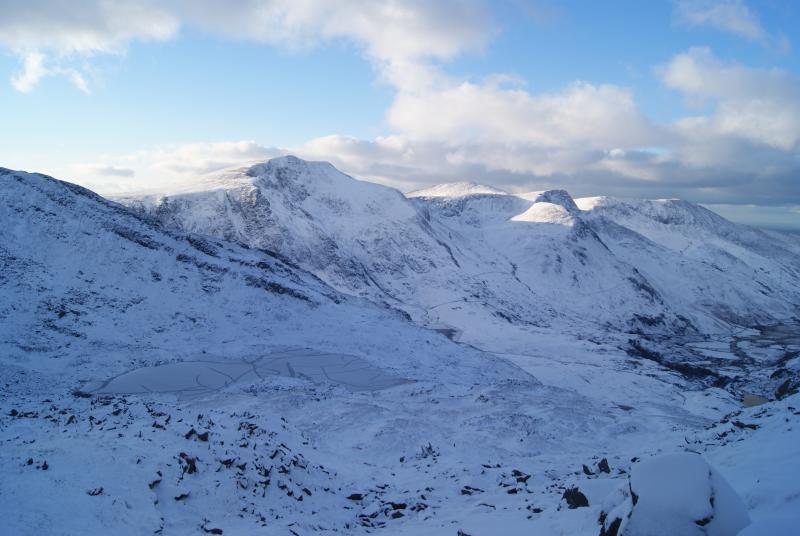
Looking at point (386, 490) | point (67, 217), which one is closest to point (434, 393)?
point (386, 490)

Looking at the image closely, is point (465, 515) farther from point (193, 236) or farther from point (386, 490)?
point (193, 236)

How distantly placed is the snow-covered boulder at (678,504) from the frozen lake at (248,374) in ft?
102

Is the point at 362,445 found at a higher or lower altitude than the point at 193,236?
lower

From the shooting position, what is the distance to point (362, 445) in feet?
82.2

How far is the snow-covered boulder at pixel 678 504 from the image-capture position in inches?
305

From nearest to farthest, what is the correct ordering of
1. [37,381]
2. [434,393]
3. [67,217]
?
[37,381] < [434,393] < [67,217]

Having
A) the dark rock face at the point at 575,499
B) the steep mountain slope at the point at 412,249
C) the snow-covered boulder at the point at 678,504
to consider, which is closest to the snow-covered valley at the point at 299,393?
the dark rock face at the point at 575,499

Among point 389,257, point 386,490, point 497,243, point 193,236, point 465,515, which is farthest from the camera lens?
point 497,243

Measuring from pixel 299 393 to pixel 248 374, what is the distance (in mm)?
7390

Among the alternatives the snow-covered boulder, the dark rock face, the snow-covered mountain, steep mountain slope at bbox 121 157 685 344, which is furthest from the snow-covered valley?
the snow-covered mountain

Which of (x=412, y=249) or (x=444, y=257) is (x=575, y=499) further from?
(x=444, y=257)

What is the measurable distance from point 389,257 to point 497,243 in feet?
201

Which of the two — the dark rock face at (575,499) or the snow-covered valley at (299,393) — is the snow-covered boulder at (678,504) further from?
the dark rock face at (575,499)

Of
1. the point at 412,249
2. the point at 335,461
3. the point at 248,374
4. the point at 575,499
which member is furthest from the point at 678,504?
the point at 412,249
